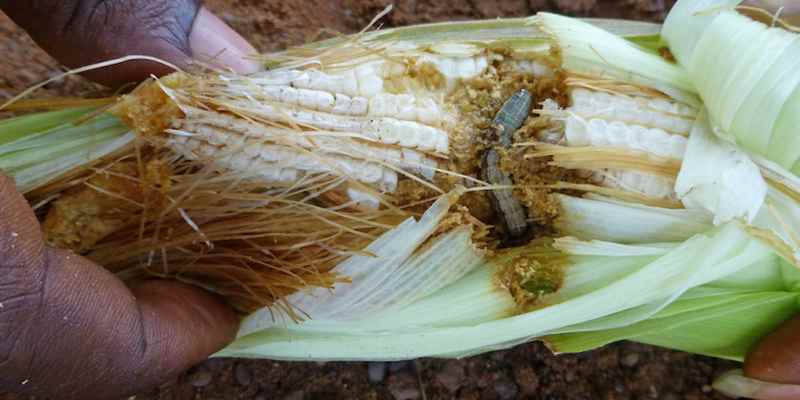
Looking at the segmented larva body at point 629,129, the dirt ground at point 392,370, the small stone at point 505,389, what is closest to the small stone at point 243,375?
the dirt ground at point 392,370

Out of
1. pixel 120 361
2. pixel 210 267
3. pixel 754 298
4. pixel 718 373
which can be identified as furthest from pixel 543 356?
pixel 120 361

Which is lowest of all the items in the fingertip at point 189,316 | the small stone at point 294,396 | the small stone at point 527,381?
the small stone at point 527,381

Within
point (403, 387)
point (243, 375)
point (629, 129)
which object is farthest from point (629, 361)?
point (243, 375)

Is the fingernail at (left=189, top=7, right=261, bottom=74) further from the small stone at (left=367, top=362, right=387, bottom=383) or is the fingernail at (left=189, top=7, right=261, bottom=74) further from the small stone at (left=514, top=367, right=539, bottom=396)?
the small stone at (left=514, top=367, right=539, bottom=396)

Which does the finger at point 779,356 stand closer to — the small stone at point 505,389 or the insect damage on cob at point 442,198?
the insect damage on cob at point 442,198

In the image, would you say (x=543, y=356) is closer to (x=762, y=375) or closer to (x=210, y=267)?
(x=762, y=375)

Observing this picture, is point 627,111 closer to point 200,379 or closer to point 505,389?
point 505,389
